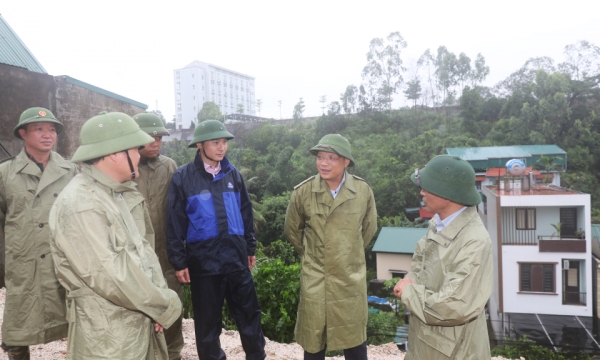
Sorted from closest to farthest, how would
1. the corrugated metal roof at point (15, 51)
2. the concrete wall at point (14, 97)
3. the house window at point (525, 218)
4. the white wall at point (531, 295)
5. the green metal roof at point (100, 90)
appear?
1. the concrete wall at point (14, 97)
2. the corrugated metal roof at point (15, 51)
3. the green metal roof at point (100, 90)
4. the white wall at point (531, 295)
5. the house window at point (525, 218)

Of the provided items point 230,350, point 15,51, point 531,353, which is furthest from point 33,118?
point 531,353

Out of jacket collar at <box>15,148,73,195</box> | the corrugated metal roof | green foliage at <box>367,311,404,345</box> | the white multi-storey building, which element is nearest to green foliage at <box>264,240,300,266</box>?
green foliage at <box>367,311,404,345</box>

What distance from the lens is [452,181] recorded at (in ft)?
5.89

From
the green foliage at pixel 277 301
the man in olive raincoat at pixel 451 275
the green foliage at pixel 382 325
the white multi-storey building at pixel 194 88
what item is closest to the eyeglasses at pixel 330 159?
the man in olive raincoat at pixel 451 275

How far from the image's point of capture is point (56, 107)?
234 inches

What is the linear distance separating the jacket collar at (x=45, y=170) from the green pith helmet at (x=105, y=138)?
0.88 meters

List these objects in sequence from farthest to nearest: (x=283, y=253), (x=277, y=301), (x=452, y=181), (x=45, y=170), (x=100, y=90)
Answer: (x=283, y=253)
(x=100, y=90)
(x=277, y=301)
(x=45, y=170)
(x=452, y=181)

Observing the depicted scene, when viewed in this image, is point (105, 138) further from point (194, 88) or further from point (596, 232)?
point (194, 88)

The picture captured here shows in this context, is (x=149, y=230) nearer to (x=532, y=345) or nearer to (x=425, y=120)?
(x=532, y=345)

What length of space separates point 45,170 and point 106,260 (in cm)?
126

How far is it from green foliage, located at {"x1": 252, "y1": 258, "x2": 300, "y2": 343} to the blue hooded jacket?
1573mm

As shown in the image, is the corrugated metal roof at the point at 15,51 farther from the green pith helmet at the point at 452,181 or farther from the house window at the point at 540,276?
the house window at the point at 540,276

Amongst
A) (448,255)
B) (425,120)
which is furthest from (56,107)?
(425,120)

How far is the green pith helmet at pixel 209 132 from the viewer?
2594 mm
